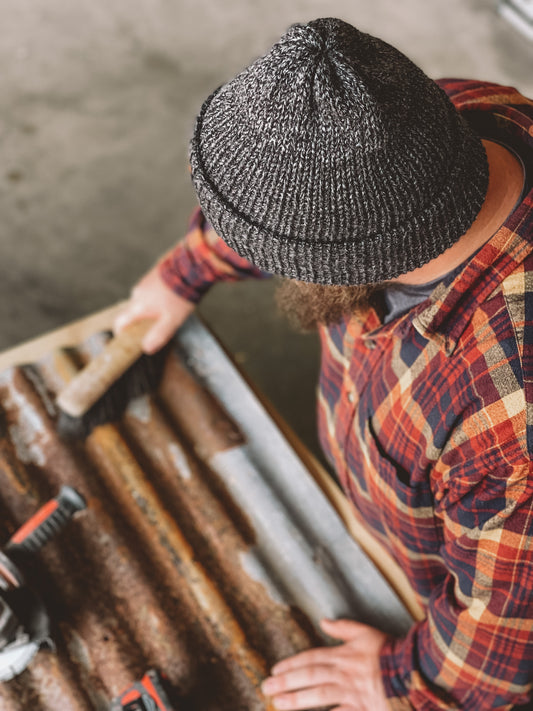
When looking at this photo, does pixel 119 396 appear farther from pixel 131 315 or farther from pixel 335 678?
pixel 335 678

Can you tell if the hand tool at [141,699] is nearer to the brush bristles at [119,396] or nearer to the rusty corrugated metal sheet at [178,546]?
the rusty corrugated metal sheet at [178,546]

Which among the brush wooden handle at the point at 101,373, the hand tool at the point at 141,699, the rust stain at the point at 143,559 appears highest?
A: the brush wooden handle at the point at 101,373

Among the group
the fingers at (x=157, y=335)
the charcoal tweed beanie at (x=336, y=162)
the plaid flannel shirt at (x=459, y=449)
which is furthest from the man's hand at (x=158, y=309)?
the charcoal tweed beanie at (x=336, y=162)

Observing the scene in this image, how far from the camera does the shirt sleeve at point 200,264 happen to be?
1.31 m

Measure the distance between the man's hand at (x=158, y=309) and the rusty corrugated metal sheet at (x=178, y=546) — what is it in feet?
0.28

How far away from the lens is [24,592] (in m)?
1.08

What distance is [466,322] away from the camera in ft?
2.69

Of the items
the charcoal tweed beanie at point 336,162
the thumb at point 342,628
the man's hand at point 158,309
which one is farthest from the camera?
the man's hand at point 158,309

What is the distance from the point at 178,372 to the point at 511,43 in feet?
10.6

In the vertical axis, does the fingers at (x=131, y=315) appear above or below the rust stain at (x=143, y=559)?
above

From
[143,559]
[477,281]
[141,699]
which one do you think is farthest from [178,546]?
[477,281]

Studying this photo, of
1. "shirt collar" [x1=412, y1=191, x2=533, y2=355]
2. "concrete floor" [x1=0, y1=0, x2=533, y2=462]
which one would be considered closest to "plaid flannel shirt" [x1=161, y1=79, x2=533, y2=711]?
"shirt collar" [x1=412, y1=191, x2=533, y2=355]

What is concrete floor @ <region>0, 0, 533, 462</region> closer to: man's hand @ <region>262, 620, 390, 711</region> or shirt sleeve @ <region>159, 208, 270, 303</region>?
shirt sleeve @ <region>159, 208, 270, 303</region>

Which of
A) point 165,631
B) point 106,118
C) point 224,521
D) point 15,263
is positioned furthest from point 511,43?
point 165,631
